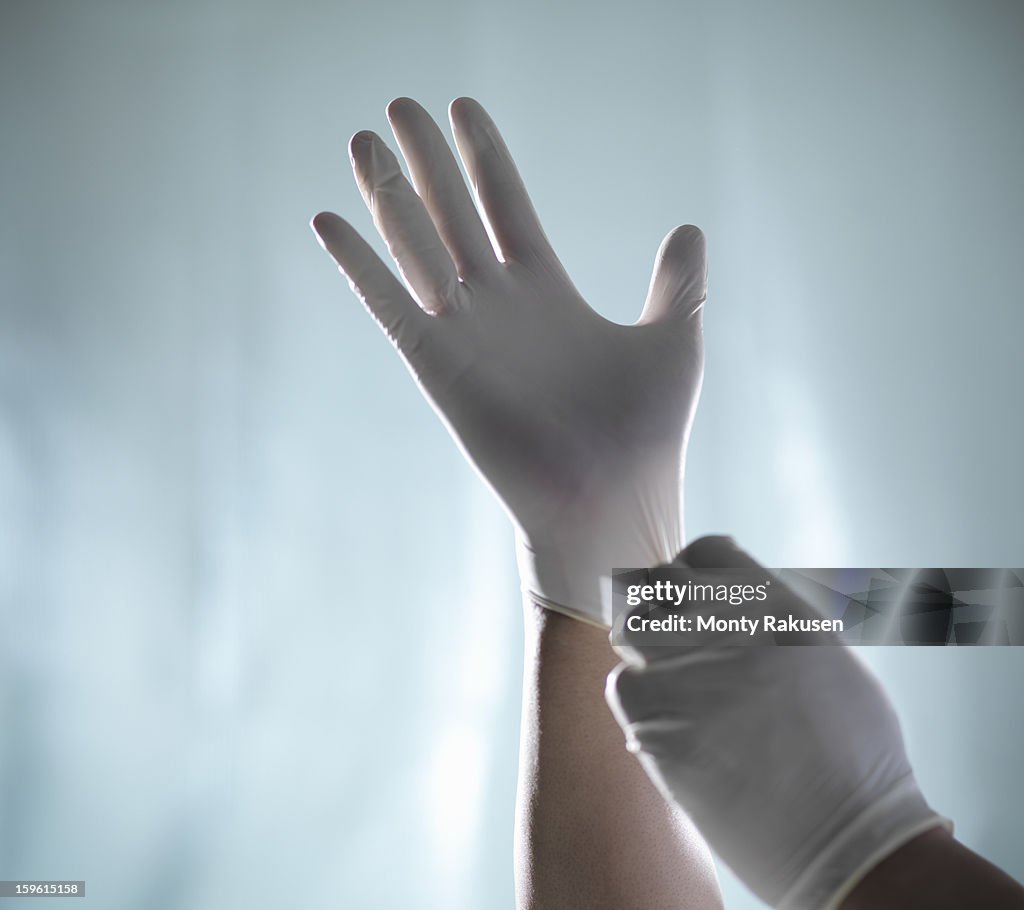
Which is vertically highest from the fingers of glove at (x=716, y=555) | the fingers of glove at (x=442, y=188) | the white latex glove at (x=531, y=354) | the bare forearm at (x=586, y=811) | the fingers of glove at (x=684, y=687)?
the fingers of glove at (x=442, y=188)

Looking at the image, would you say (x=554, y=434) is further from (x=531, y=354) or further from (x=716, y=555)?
(x=716, y=555)

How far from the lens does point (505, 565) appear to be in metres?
1.49

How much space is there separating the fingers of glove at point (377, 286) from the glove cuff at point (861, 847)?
0.53m

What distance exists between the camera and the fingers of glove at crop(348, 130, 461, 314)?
76 centimetres

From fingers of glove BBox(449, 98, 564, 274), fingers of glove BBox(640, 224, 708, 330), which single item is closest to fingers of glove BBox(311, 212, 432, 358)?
fingers of glove BBox(449, 98, 564, 274)

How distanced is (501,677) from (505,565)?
0.69 feet

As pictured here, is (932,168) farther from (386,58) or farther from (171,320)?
(171,320)

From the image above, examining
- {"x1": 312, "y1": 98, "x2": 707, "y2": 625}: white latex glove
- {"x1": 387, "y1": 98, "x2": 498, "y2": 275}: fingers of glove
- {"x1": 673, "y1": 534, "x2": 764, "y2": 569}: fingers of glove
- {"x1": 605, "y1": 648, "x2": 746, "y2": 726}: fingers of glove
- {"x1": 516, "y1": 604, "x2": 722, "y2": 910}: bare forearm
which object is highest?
{"x1": 387, "y1": 98, "x2": 498, "y2": 275}: fingers of glove

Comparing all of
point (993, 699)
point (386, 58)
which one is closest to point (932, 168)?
point (993, 699)

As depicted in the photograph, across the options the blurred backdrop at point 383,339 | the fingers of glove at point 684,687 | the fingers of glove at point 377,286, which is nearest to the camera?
the fingers of glove at point 684,687

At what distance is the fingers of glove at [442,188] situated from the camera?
2.63 feet

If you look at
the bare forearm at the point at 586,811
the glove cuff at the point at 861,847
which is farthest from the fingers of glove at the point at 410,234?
the glove cuff at the point at 861,847

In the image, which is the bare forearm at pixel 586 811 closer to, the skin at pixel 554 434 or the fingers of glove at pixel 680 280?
the skin at pixel 554 434

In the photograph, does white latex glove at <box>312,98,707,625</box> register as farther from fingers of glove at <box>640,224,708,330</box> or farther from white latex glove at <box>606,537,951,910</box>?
white latex glove at <box>606,537,951,910</box>
